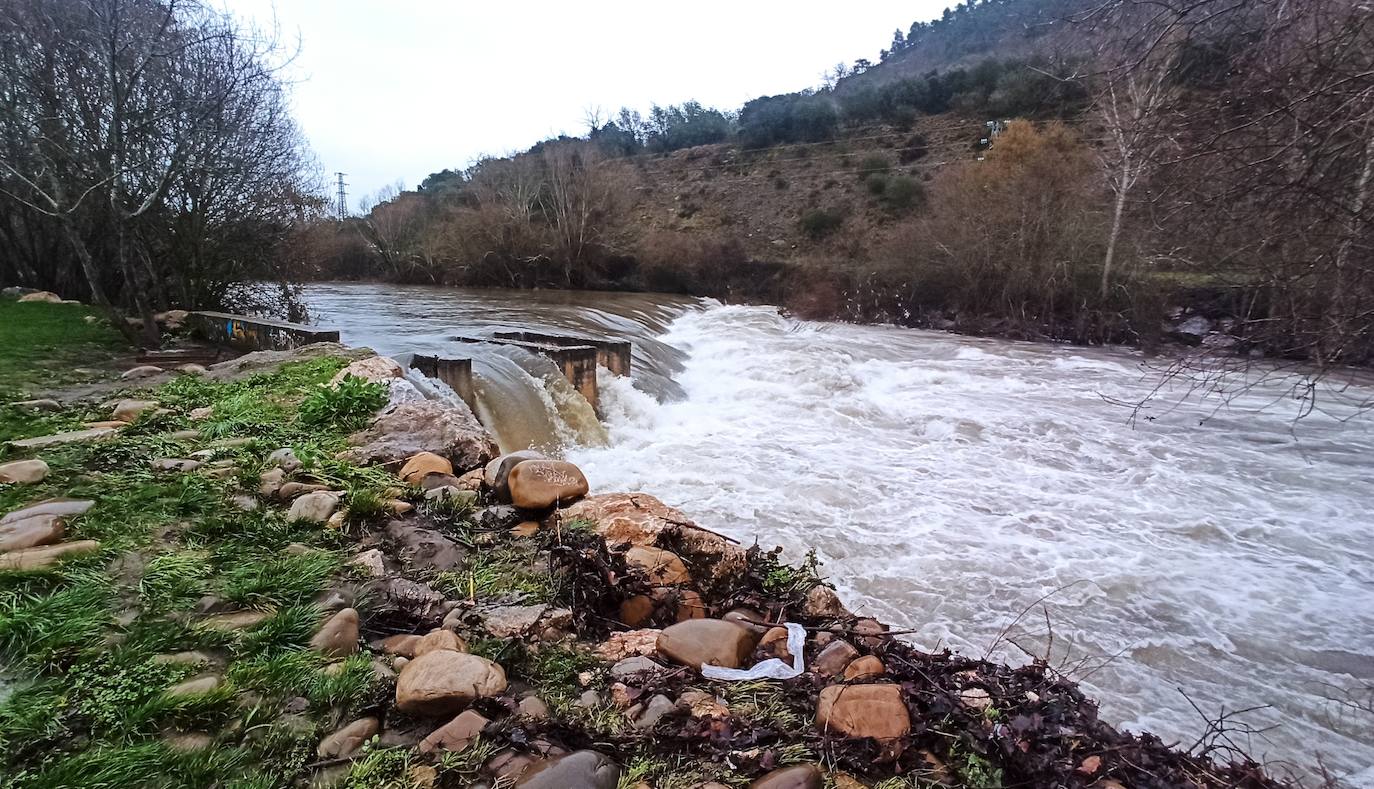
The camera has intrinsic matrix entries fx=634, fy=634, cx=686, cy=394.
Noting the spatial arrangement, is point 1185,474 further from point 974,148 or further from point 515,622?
point 974,148

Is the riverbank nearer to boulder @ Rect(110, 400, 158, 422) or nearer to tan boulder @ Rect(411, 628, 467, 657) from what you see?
tan boulder @ Rect(411, 628, 467, 657)

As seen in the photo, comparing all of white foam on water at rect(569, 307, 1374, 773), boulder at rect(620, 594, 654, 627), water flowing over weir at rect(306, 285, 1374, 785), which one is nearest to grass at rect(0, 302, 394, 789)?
boulder at rect(620, 594, 654, 627)

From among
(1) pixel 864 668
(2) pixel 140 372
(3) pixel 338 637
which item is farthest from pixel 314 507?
(2) pixel 140 372

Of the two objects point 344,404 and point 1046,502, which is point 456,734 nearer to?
point 344,404

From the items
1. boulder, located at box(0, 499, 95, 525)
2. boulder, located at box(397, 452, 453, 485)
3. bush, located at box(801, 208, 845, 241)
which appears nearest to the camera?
boulder, located at box(0, 499, 95, 525)

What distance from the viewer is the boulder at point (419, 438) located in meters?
4.43

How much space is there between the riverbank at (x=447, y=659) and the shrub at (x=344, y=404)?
1101 mm

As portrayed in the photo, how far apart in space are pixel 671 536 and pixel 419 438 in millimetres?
2220

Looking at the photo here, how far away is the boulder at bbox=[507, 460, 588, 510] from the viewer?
12.7 feet

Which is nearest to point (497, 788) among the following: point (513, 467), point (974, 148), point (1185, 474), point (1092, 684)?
point (513, 467)

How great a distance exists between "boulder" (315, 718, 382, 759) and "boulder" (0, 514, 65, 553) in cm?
194

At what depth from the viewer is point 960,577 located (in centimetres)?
513

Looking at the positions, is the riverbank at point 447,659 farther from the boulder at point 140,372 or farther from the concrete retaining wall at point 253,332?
the concrete retaining wall at point 253,332

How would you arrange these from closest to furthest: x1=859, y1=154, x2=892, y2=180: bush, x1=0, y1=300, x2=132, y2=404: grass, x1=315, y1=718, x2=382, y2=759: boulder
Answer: x1=315, y1=718, x2=382, y2=759: boulder, x1=0, y1=300, x2=132, y2=404: grass, x1=859, y1=154, x2=892, y2=180: bush
